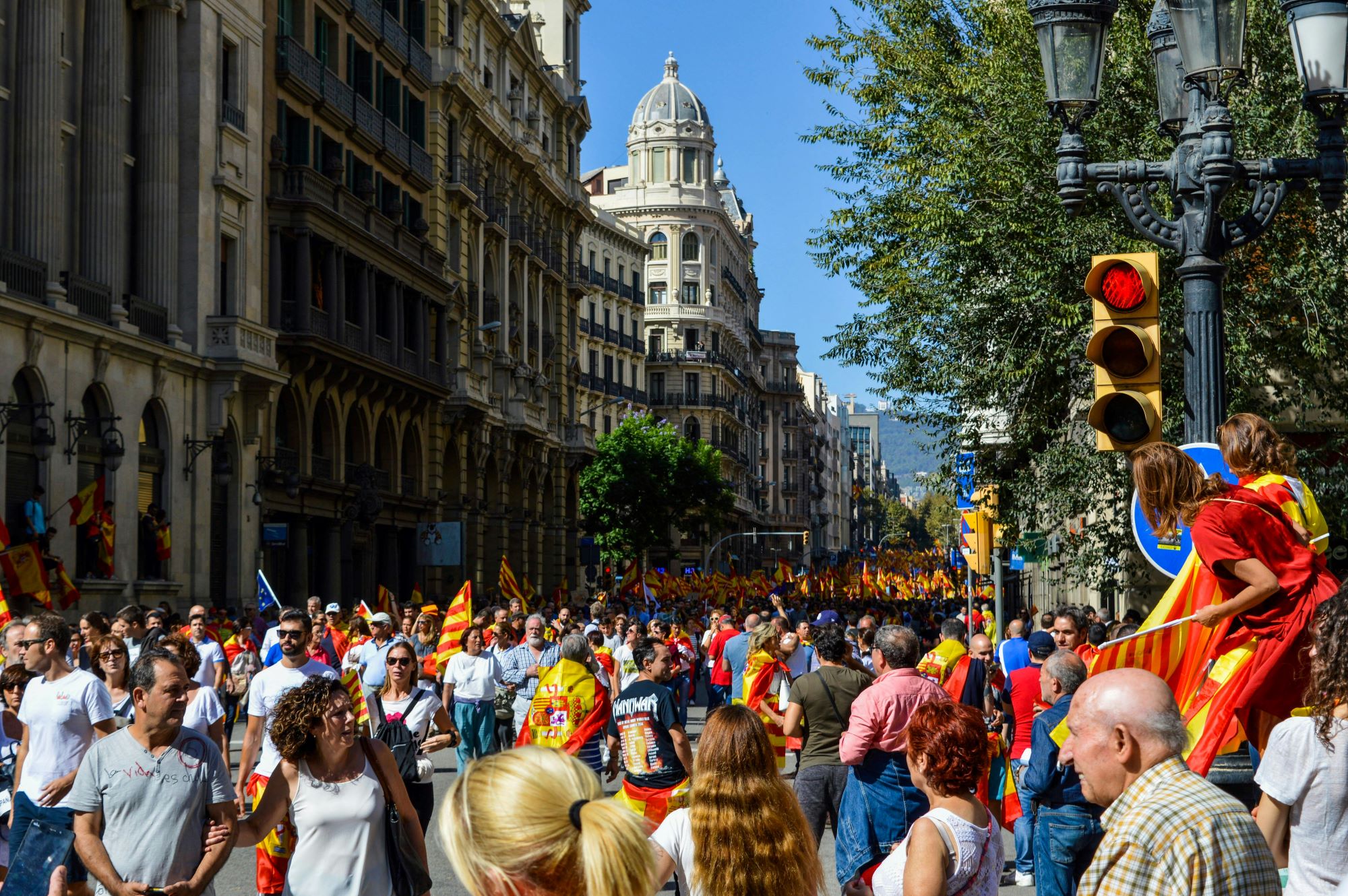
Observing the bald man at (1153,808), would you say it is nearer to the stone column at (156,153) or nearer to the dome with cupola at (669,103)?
the stone column at (156,153)

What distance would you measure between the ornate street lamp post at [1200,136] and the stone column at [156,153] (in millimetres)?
24831

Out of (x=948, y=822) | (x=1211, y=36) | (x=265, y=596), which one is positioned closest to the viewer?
(x=948, y=822)

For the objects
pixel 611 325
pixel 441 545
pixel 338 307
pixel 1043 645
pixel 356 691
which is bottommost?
pixel 356 691

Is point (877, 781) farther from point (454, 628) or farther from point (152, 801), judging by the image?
point (454, 628)

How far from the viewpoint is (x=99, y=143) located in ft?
96.3

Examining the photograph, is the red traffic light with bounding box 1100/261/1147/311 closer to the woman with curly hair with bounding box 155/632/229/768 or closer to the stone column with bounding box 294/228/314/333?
the woman with curly hair with bounding box 155/632/229/768

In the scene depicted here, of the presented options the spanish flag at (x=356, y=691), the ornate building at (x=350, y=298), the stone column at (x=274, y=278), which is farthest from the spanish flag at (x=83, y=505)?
the spanish flag at (x=356, y=691)

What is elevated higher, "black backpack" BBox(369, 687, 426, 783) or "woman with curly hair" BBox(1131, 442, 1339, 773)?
"woman with curly hair" BBox(1131, 442, 1339, 773)

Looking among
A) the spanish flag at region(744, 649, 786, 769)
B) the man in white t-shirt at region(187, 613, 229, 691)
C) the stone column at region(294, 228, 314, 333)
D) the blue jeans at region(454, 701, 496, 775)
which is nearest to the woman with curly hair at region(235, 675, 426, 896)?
the man in white t-shirt at region(187, 613, 229, 691)

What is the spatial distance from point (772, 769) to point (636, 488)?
6327cm

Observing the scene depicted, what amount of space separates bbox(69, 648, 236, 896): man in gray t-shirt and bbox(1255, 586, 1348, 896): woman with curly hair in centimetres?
418

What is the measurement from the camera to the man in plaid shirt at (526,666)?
54.0 feet

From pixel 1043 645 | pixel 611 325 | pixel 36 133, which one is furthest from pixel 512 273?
pixel 1043 645

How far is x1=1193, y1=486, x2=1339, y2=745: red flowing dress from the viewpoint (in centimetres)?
573
